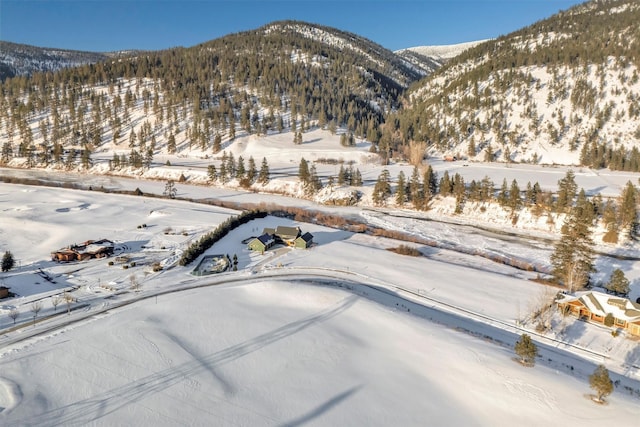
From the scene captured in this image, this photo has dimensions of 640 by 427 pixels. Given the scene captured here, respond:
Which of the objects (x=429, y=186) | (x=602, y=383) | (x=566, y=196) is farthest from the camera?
(x=429, y=186)

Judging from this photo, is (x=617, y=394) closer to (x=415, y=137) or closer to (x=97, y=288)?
(x=97, y=288)

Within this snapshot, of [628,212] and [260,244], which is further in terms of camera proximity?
[628,212]

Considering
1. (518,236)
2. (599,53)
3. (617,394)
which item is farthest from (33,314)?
(599,53)

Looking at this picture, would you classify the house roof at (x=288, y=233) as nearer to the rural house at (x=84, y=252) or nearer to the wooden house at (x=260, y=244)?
Answer: the wooden house at (x=260, y=244)

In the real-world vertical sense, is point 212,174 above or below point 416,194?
above

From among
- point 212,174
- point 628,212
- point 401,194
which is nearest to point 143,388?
point 401,194

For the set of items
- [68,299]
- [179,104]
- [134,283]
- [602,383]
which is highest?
[179,104]

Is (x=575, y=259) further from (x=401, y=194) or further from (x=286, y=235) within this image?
(x=401, y=194)

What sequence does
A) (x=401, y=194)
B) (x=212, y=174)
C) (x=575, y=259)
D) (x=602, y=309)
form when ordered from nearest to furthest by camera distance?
(x=602, y=309)
(x=575, y=259)
(x=401, y=194)
(x=212, y=174)
